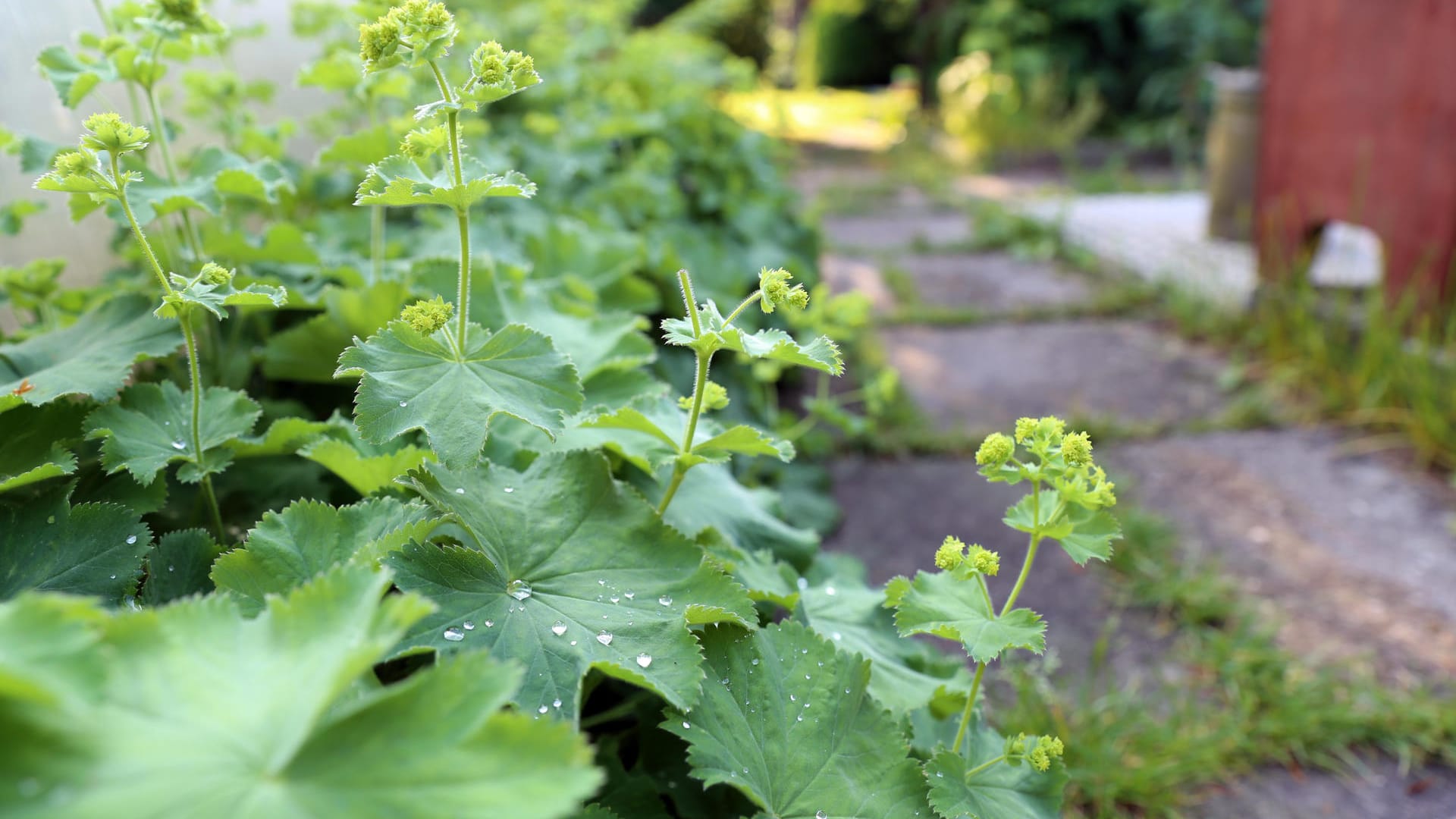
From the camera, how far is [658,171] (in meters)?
2.82

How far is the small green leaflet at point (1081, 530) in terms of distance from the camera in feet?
2.70

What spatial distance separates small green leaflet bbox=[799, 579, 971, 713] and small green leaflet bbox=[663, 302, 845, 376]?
28 cm

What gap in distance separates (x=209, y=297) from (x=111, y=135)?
154 mm

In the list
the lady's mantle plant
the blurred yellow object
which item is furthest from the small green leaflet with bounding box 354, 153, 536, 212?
the blurred yellow object

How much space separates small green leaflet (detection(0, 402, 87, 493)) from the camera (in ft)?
2.89

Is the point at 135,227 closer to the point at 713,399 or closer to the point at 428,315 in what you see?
the point at 428,315

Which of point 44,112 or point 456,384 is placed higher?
point 44,112

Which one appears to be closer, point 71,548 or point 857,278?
point 71,548

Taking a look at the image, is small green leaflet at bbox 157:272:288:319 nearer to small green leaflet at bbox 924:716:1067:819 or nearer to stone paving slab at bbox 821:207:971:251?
small green leaflet at bbox 924:716:1067:819

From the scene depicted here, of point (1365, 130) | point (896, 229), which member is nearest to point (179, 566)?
point (1365, 130)

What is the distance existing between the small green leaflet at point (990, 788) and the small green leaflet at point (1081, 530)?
0.18m

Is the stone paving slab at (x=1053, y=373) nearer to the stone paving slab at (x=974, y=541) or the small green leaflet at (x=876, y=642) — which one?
the stone paving slab at (x=974, y=541)

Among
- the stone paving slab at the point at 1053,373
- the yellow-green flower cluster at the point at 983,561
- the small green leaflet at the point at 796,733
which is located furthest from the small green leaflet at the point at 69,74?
the stone paving slab at the point at 1053,373

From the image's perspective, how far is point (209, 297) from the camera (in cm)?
82
